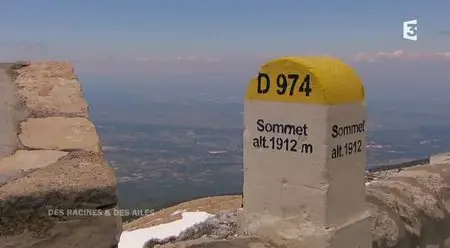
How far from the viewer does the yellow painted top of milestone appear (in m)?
2.81

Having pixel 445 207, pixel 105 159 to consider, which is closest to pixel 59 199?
pixel 105 159

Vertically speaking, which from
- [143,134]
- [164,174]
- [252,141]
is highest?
[252,141]

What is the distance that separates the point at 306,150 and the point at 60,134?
1167 mm

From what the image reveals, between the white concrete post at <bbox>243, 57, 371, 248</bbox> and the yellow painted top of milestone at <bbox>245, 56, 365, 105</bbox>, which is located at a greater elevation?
A: the yellow painted top of milestone at <bbox>245, 56, 365, 105</bbox>

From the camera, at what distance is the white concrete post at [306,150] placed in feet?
9.25

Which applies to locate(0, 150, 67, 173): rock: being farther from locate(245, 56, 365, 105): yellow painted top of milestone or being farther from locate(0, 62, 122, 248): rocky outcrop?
locate(245, 56, 365, 105): yellow painted top of milestone

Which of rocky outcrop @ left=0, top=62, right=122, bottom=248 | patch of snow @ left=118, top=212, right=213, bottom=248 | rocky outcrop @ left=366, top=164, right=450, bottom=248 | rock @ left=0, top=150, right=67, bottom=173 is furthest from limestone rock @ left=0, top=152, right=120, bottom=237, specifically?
patch of snow @ left=118, top=212, right=213, bottom=248

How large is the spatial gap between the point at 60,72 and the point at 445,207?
3004 millimetres

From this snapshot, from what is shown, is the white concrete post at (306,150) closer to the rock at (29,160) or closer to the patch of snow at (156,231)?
the rock at (29,160)

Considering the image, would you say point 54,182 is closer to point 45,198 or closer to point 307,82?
point 45,198

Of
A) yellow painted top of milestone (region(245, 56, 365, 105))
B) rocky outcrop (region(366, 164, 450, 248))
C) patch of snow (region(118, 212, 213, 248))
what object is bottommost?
patch of snow (region(118, 212, 213, 248))

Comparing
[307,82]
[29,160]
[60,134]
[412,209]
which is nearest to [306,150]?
[307,82]

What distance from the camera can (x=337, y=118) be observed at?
2846mm

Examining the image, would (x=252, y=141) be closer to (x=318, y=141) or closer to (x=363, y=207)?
(x=318, y=141)
